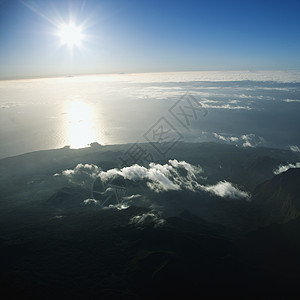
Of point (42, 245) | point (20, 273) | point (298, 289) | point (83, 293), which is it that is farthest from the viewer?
point (42, 245)

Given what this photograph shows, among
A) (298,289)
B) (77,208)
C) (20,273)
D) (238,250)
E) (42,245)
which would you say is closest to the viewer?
(298,289)

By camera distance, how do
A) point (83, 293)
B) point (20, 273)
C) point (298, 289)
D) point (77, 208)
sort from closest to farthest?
1. point (298, 289)
2. point (83, 293)
3. point (20, 273)
4. point (77, 208)

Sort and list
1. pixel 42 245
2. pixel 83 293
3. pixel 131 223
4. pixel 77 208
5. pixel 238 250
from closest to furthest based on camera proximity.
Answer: pixel 83 293
pixel 238 250
pixel 42 245
pixel 131 223
pixel 77 208

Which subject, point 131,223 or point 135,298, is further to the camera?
point 131,223

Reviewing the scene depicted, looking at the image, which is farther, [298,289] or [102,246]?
[102,246]

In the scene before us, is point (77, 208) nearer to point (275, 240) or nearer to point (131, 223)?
point (131, 223)

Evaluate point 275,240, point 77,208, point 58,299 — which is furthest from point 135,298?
point 77,208

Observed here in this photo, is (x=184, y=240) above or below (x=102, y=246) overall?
above

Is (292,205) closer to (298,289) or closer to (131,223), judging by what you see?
(298,289)

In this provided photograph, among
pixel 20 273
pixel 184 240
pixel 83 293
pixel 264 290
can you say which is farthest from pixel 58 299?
pixel 264 290

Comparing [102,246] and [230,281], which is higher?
[230,281]
